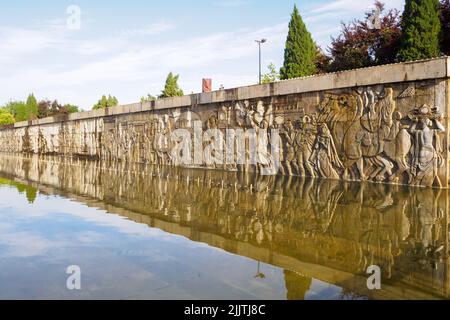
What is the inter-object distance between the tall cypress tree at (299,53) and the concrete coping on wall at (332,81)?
982cm

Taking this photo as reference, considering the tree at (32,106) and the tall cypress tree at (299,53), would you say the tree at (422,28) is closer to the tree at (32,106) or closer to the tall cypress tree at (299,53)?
the tall cypress tree at (299,53)

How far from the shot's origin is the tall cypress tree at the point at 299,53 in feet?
76.2

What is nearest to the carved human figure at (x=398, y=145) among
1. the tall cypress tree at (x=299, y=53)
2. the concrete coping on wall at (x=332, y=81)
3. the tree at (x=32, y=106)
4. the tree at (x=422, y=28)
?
the concrete coping on wall at (x=332, y=81)

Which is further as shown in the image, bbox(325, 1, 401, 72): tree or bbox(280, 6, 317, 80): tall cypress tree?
bbox(280, 6, 317, 80): tall cypress tree

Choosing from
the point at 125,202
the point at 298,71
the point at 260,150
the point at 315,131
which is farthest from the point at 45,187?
the point at 298,71

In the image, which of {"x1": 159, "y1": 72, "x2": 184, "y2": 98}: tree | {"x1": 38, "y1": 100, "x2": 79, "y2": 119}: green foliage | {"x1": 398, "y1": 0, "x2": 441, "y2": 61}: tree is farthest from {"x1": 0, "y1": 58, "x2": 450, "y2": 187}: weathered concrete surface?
{"x1": 38, "y1": 100, "x2": 79, "y2": 119}: green foliage

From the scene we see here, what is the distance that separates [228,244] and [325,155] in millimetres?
6473

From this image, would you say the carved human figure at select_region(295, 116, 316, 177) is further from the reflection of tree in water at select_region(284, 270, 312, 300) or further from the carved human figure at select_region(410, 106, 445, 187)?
the reflection of tree in water at select_region(284, 270, 312, 300)

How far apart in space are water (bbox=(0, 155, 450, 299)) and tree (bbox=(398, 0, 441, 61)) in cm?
955

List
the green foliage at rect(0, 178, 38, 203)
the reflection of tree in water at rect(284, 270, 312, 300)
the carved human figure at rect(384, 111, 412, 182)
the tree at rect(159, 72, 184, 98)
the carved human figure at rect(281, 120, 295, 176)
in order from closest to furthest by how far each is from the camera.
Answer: the reflection of tree in water at rect(284, 270, 312, 300) < the green foliage at rect(0, 178, 38, 203) < the carved human figure at rect(384, 111, 412, 182) < the carved human figure at rect(281, 120, 295, 176) < the tree at rect(159, 72, 184, 98)

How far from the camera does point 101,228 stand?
516 cm

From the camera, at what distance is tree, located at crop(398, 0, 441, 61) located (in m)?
15.3

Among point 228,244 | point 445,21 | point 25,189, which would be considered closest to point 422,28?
point 445,21
